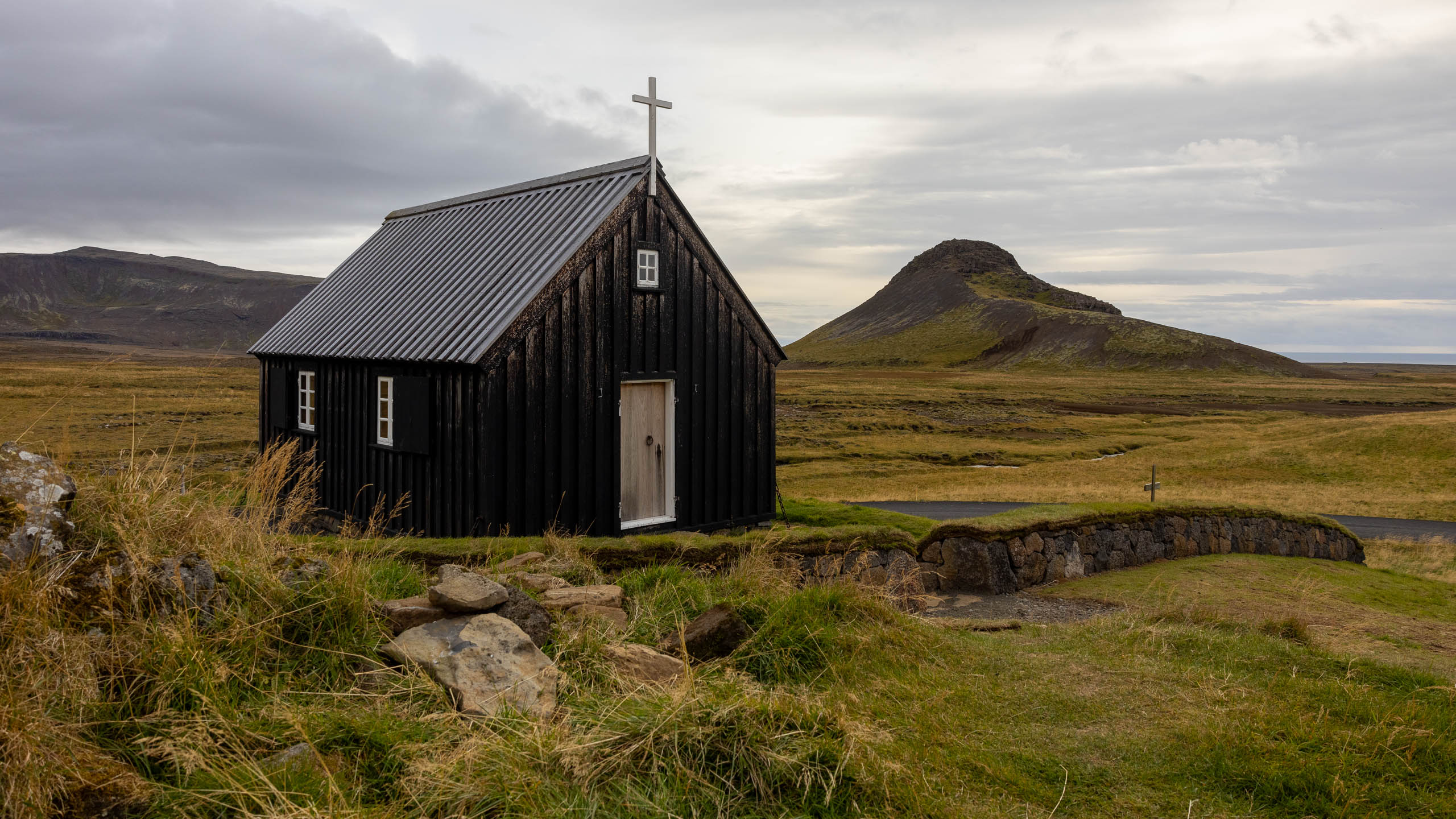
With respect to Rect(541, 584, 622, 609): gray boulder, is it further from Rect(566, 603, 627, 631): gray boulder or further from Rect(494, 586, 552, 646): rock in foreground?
Rect(494, 586, 552, 646): rock in foreground

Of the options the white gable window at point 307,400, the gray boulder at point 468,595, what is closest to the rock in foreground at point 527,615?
Result: the gray boulder at point 468,595

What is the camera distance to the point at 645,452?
565 inches

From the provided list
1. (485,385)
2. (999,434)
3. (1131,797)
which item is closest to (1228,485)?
(999,434)

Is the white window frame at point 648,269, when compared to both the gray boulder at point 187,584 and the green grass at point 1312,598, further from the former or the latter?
the gray boulder at point 187,584

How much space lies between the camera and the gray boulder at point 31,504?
477cm

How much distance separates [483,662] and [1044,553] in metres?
10.3

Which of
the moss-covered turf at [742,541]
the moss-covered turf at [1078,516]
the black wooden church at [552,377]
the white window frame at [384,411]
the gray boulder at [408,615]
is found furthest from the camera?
the white window frame at [384,411]

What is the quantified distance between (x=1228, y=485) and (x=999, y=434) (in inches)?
922

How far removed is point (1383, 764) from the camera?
5008mm

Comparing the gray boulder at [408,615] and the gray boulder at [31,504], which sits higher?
the gray boulder at [31,504]

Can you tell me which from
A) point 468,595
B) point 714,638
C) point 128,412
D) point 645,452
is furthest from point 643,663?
point 128,412

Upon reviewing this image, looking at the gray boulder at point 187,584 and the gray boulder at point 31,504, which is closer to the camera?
the gray boulder at point 31,504

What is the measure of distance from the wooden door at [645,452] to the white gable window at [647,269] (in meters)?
1.60

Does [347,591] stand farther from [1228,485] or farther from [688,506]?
[1228,485]
